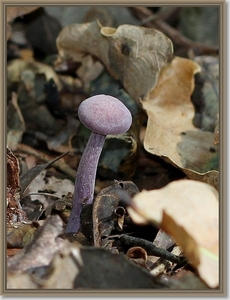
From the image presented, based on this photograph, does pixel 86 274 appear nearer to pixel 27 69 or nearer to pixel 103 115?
pixel 103 115

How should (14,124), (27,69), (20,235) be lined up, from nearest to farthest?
(20,235)
(14,124)
(27,69)

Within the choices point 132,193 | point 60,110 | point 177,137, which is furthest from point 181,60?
point 132,193

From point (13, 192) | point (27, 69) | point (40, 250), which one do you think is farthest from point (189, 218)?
point (27, 69)

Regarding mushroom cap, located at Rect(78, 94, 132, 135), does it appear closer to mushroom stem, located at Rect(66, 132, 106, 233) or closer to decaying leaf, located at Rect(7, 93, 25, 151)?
mushroom stem, located at Rect(66, 132, 106, 233)

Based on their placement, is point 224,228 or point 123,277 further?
point 224,228

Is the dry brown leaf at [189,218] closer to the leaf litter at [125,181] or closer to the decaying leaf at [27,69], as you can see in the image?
the leaf litter at [125,181]

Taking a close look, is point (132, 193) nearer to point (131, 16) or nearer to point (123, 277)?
point (123, 277)
